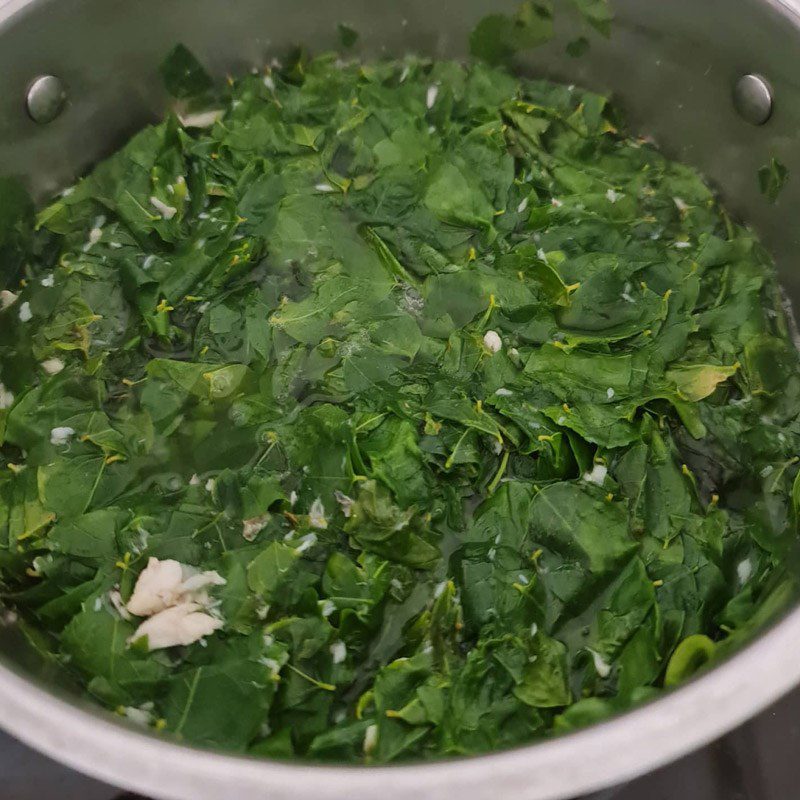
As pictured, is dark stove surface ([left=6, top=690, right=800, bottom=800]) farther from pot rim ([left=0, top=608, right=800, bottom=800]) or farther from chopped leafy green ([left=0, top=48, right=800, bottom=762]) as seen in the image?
pot rim ([left=0, top=608, right=800, bottom=800])

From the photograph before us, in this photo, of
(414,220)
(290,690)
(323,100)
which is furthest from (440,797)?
(323,100)

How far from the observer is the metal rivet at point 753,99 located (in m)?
1.22

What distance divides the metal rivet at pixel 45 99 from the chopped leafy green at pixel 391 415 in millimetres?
122

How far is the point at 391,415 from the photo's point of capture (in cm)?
113

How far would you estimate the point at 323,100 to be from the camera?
1.46m

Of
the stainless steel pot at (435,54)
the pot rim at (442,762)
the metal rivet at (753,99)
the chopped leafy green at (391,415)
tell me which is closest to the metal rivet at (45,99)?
the stainless steel pot at (435,54)

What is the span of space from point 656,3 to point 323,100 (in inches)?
25.0

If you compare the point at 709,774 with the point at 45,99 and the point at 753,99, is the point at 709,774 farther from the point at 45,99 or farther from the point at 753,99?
the point at 45,99

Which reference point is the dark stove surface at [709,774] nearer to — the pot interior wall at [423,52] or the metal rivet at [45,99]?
the pot interior wall at [423,52]

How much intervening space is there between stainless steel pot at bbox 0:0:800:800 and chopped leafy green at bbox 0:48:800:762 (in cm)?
6

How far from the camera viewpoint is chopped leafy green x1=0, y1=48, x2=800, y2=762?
3.15ft

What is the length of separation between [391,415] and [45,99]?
0.83 meters

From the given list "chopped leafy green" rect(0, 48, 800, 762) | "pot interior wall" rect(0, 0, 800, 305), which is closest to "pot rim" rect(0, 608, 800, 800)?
"chopped leafy green" rect(0, 48, 800, 762)

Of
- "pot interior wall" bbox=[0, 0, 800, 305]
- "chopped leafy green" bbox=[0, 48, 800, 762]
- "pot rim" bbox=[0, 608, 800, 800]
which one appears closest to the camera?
"pot rim" bbox=[0, 608, 800, 800]
